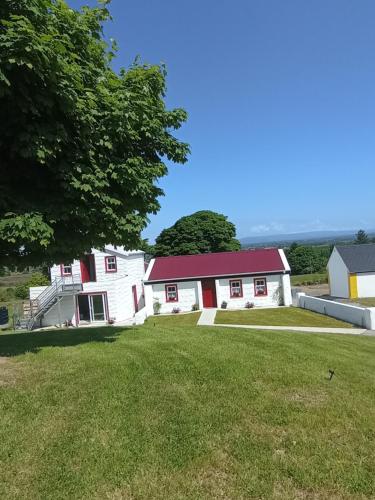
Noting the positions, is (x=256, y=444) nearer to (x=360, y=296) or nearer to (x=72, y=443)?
(x=72, y=443)

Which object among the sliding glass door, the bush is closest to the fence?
the sliding glass door

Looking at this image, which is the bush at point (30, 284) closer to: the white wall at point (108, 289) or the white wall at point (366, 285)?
the white wall at point (108, 289)

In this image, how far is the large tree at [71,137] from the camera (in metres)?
5.96

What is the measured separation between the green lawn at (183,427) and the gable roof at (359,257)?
3293cm

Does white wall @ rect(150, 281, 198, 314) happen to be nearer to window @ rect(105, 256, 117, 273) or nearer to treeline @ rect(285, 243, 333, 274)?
window @ rect(105, 256, 117, 273)

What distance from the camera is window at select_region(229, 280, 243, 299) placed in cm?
3212

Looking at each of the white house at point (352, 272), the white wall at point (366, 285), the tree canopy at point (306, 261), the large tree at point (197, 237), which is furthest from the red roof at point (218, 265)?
the tree canopy at point (306, 261)

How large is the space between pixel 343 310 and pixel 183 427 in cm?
2134

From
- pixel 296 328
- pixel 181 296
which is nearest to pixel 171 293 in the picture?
pixel 181 296

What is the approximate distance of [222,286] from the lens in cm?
3222

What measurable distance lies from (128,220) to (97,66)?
2986 millimetres

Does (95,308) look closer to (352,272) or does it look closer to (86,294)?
(86,294)

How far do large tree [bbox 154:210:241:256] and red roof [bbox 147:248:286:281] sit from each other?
59.2ft

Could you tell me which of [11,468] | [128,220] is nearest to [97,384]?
[11,468]
